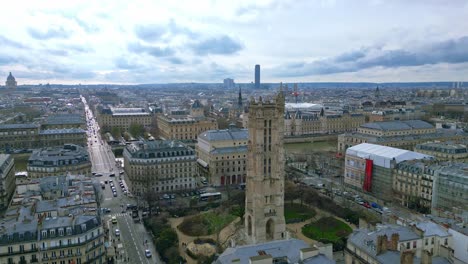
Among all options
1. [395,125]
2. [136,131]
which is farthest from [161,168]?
[395,125]

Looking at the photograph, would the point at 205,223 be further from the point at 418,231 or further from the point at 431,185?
the point at 431,185

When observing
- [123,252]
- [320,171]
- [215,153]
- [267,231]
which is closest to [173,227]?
[123,252]

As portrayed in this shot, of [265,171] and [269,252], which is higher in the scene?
[265,171]

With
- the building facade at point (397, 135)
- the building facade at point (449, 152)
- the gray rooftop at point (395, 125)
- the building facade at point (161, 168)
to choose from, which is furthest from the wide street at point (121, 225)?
the gray rooftop at point (395, 125)

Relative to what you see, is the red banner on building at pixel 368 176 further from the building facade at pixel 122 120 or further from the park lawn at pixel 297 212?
the building facade at pixel 122 120

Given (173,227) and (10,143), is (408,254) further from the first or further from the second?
(10,143)

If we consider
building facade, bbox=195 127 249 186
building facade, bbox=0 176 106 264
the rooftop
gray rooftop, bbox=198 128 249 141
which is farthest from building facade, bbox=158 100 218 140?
building facade, bbox=0 176 106 264
